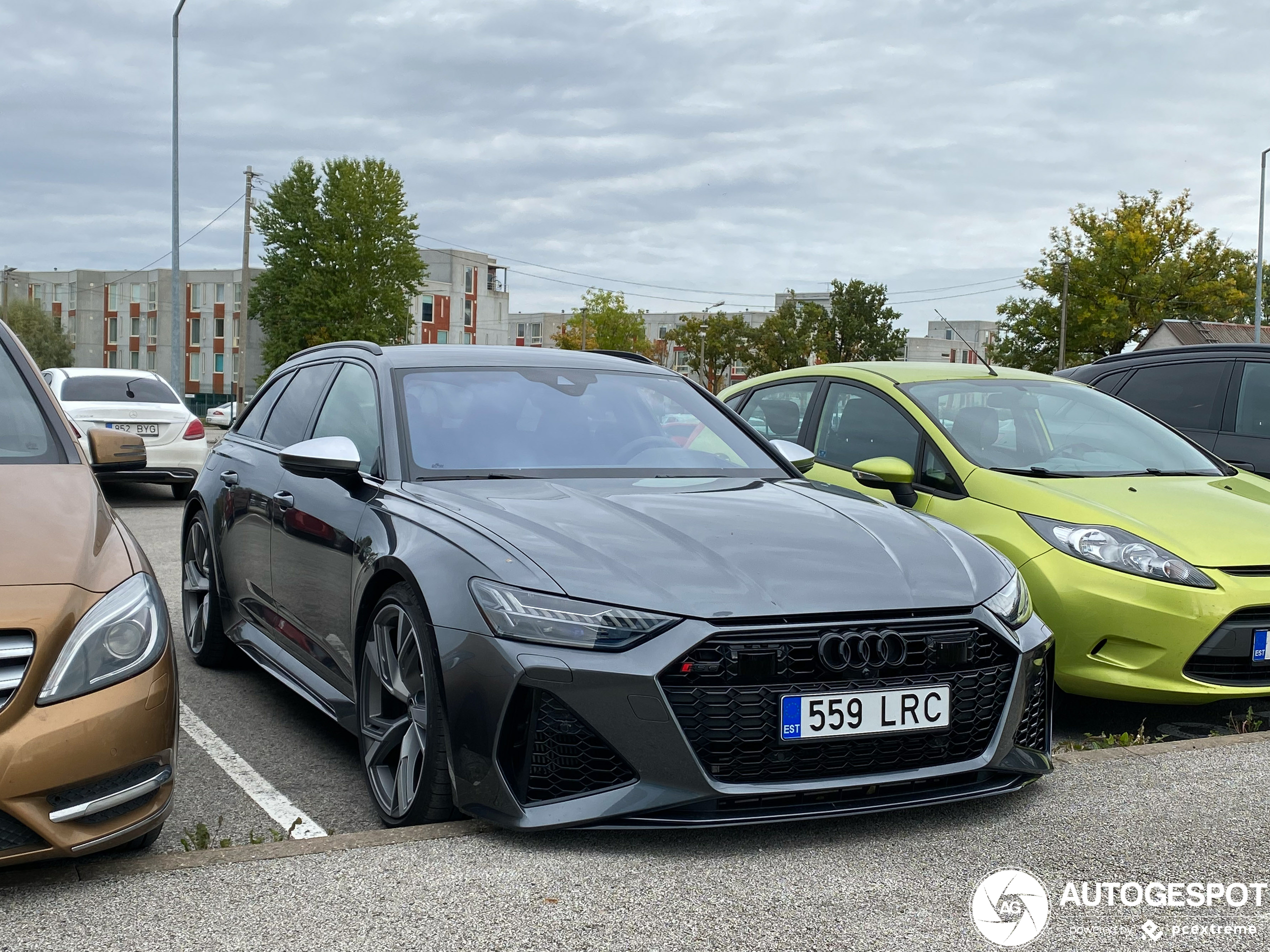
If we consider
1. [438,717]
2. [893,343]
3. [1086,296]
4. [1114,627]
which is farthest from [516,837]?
[893,343]

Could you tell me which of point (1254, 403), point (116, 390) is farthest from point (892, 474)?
point (116, 390)

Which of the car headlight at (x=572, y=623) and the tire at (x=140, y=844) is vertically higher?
the car headlight at (x=572, y=623)

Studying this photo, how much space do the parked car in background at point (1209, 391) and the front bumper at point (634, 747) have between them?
214 inches

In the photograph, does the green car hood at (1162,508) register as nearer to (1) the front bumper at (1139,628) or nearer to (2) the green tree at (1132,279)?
(1) the front bumper at (1139,628)

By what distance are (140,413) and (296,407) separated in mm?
9523

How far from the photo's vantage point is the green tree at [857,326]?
79562mm

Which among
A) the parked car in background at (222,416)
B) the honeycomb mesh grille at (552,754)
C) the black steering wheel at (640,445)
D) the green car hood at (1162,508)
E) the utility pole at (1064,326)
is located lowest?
the parked car in background at (222,416)

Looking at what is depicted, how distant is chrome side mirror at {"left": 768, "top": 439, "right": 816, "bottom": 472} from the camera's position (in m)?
4.66

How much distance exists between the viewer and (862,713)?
9.91 ft

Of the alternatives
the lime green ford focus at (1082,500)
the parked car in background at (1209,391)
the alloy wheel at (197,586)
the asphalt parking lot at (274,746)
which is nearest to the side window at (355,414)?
the asphalt parking lot at (274,746)

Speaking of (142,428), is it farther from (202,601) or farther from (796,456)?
(796,456)

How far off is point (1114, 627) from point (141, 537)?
819 cm

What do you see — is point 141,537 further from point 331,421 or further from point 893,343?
point 893,343

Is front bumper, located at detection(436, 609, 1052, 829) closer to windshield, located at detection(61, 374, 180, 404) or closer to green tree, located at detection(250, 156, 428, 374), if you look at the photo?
windshield, located at detection(61, 374, 180, 404)
